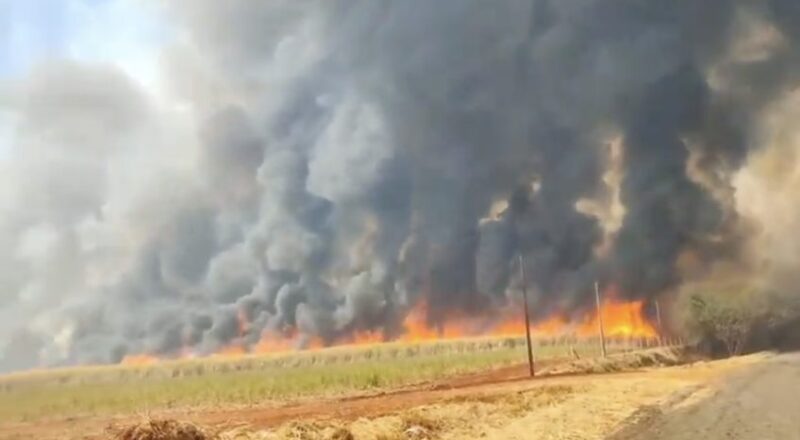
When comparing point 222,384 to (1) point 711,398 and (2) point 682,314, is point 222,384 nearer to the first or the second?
(1) point 711,398

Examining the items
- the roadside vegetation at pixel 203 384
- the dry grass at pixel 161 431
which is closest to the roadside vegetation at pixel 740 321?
the roadside vegetation at pixel 203 384

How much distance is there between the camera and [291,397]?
5091 cm

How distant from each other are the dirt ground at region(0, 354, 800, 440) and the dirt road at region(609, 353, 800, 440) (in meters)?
0.03

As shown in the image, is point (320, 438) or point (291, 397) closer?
point (320, 438)

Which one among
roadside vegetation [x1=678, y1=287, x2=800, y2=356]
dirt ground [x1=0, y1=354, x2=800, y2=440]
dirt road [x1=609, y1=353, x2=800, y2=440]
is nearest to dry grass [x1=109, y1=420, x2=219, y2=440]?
dirt ground [x1=0, y1=354, x2=800, y2=440]

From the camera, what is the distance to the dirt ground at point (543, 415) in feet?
81.6

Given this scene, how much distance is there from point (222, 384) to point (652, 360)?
1767 inches

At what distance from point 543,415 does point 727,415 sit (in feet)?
21.9

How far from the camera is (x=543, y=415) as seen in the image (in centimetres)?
3100

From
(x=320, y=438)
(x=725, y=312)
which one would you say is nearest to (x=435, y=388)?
(x=320, y=438)

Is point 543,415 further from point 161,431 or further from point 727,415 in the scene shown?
point 161,431

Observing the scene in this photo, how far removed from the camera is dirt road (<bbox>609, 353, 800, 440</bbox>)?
78.8 ft

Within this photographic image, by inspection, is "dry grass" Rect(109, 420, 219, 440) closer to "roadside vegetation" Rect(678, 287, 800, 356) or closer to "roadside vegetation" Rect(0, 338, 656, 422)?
"roadside vegetation" Rect(0, 338, 656, 422)

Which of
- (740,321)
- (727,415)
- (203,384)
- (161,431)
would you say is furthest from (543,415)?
(740,321)
